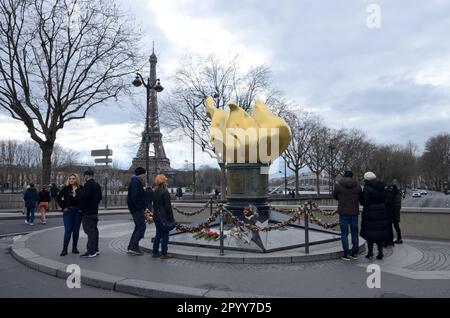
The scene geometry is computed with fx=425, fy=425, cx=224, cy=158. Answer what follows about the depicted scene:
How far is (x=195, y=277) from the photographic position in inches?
291

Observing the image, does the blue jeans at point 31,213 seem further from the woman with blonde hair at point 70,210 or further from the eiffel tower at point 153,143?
the eiffel tower at point 153,143

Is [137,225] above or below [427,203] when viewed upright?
above

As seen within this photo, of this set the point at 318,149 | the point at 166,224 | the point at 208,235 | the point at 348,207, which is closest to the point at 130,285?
the point at 166,224

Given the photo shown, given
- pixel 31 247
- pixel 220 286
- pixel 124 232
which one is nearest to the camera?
pixel 220 286

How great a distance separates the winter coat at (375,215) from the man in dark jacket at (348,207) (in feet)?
0.70

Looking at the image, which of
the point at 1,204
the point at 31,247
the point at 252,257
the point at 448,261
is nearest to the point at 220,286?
the point at 252,257

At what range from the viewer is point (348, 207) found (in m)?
9.00

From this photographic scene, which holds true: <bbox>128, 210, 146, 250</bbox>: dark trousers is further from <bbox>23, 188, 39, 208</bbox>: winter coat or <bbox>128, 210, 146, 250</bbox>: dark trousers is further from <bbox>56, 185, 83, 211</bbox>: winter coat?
<bbox>23, 188, 39, 208</bbox>: winter coat

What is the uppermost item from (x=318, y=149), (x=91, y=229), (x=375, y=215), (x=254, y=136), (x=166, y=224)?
(x=318, y=149)

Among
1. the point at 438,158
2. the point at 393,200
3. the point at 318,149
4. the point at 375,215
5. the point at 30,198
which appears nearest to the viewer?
the point at 375,215

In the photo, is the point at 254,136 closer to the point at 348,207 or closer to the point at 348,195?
the point at 348,195

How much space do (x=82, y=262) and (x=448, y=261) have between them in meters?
7.60

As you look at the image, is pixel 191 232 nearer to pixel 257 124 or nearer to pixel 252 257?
pixel 252 257

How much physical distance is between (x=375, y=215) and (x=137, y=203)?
513cm
